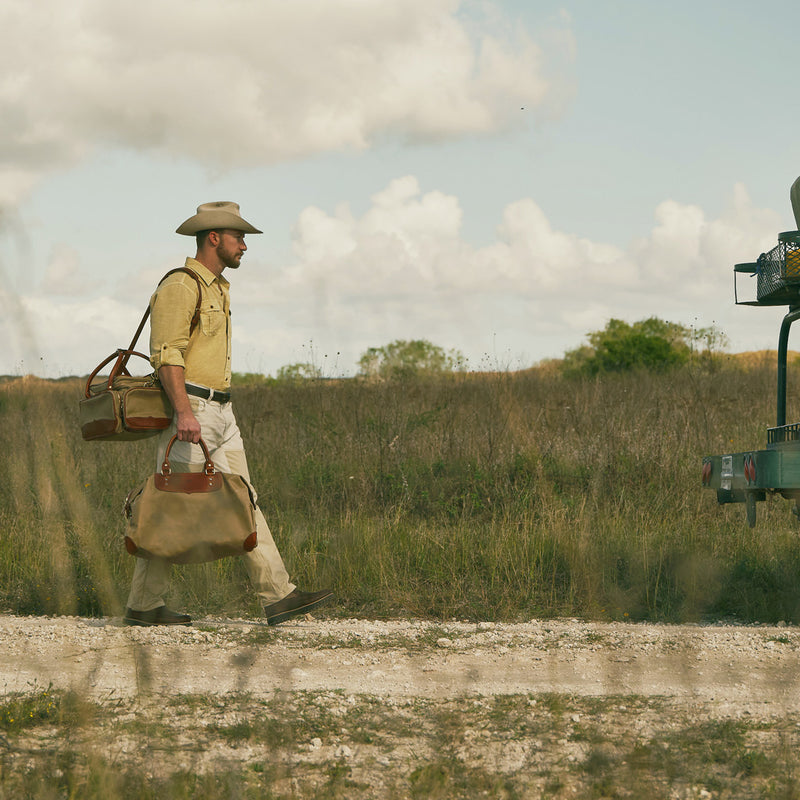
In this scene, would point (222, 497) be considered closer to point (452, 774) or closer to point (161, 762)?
point (161, 762)

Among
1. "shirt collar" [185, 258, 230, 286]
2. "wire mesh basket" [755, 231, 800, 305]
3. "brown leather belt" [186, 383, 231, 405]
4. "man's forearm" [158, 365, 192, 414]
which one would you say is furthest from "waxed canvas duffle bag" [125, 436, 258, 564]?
"wire mesh basket" [755, 231, 800, 305]

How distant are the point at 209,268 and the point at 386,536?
2492mm

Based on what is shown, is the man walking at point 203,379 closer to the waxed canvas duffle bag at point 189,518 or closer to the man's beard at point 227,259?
the man's beard at point 227,259

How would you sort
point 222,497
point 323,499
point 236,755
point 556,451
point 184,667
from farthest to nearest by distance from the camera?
point 556,451 < point 323,499 < point 222,497 < point 184,667 < point 236,755

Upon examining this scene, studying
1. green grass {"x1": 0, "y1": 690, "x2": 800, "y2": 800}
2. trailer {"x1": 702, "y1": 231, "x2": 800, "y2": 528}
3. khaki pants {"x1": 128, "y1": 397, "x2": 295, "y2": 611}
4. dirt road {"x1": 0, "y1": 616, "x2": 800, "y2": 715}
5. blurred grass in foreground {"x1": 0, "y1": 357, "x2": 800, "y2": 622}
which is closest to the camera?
green grass {"x1": 0, "y1": 690, "x2": 800, "y2": 800}

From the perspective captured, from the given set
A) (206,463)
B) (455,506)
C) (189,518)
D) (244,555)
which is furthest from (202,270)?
(455,506)

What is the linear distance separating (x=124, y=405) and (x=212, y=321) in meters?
0.64

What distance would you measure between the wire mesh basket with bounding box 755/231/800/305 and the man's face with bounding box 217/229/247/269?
9.79 feet

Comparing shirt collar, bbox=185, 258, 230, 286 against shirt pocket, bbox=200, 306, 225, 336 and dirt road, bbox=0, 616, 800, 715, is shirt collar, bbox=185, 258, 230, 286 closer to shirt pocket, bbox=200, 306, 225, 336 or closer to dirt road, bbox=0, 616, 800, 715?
shirt pocket, bbox=200, 306, 225, 336

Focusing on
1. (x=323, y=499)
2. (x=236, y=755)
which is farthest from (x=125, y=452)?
(x=236, y=755)

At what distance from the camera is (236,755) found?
129 inches

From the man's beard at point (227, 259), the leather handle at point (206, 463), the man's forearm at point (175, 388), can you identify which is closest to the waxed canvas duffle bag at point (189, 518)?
the leather handle at point (206, 463)

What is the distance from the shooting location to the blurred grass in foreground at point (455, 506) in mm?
6074

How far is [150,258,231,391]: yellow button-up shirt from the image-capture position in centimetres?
498
